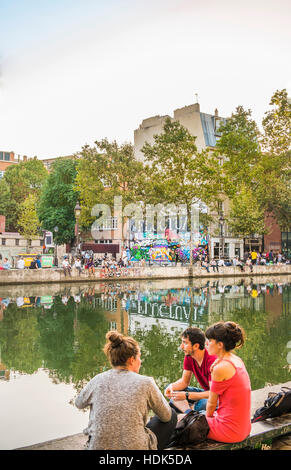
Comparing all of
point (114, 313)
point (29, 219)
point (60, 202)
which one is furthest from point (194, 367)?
point (29, 219)

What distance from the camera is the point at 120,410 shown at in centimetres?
321

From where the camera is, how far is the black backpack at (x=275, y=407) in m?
4.43

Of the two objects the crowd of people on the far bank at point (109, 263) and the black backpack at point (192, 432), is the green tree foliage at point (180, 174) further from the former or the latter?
the black backpack at point (192, 432)

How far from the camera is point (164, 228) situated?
45.2m

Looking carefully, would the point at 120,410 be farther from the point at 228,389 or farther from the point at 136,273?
the point at 136,273

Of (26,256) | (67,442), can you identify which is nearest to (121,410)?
(67,442)

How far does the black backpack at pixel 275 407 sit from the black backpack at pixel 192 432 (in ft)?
2.83

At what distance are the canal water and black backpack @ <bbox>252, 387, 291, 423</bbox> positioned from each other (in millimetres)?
2348

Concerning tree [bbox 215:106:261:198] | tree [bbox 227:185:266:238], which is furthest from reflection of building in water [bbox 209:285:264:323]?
tree [bbox 215:106:261:198]

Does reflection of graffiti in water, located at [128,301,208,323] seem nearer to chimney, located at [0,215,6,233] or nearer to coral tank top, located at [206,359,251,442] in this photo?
coral tank top, located at [206,359,251,442]

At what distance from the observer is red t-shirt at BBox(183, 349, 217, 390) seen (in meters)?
4.57

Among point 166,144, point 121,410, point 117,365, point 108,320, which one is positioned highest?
point 166,144
